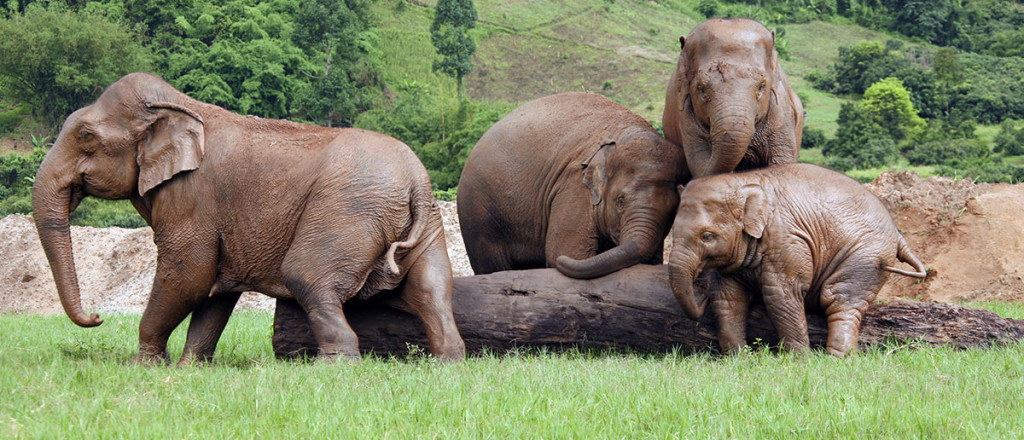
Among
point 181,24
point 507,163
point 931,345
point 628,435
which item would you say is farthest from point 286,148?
point 181,24

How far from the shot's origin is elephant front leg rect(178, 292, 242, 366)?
8461 mm

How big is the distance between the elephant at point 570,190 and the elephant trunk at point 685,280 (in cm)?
75

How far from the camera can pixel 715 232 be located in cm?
740

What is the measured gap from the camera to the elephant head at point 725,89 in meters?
7.48

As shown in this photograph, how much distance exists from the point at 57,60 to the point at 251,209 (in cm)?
4218

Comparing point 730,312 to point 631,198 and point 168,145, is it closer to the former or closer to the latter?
point 631,198

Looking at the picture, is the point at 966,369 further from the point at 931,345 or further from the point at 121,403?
the point at 121,403

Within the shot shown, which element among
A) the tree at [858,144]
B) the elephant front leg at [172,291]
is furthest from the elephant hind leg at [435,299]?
the tree at [858,144]

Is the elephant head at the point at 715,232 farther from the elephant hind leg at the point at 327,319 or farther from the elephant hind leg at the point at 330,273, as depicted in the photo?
the elephant hind leg at the point at 327,319

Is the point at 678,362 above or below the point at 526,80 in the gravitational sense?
above

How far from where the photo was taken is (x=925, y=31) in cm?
6081

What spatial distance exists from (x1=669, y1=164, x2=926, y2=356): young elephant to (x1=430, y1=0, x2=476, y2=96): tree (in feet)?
136

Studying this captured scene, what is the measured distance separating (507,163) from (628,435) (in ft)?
17.1

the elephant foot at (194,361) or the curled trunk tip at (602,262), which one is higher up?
the curled trunk tip at (602,262)
